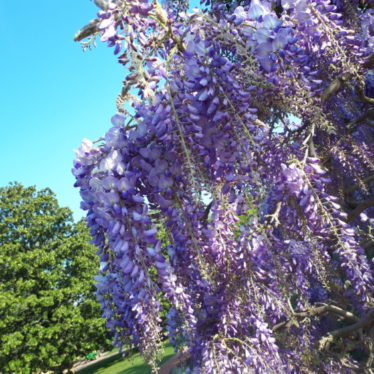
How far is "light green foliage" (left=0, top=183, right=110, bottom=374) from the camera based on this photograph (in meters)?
19.5

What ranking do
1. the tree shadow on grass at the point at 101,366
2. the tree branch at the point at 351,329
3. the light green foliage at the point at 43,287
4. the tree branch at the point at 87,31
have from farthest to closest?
the tree shadow on grass at the point at 101,366 → the light green foliage at the point at 43,287 → the tree branch at the point at 351,329 → the tree branch at the point at 87,31

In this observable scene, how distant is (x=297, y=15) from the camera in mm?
2381

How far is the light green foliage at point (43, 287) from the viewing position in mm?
19516

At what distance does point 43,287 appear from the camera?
72.0 feet

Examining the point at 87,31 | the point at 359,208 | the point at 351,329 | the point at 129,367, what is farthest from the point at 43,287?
the point at 87,31

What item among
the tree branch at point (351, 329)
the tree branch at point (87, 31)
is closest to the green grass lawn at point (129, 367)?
the tree branch at point (87, 31)

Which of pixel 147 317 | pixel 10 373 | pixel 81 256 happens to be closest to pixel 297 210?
pixel 147 317

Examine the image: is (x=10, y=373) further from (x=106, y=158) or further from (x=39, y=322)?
(x=106, y=158)

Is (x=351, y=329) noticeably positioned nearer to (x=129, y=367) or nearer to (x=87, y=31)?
(x=87, y=31)

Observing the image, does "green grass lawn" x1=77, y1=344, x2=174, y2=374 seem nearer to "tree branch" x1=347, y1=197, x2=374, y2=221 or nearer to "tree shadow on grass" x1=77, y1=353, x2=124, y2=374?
"tree shadow on grass" x1=77, y1=353, x2=124, y2=374

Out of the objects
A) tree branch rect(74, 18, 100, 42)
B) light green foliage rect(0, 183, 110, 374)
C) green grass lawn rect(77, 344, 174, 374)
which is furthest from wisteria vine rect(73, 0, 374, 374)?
light green foliage rect(0, 183, 110, 374)

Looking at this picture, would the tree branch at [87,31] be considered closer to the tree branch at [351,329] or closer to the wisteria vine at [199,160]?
the wisteria vine at [199,160]

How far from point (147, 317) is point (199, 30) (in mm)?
1545

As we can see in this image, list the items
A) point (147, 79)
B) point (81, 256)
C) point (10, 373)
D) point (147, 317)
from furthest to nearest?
1. point (81, 256)
2. point (10, 373)
3. point (147, 79)
4. point (147, 317)
